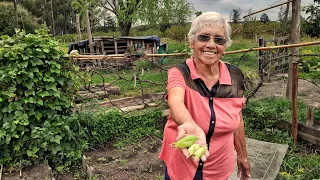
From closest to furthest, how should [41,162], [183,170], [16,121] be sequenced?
[183,170] < [16,121] < [41,162]

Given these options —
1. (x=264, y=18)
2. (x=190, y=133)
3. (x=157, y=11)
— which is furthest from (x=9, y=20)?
(x=190, y=133)

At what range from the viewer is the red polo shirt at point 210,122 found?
5.44ft

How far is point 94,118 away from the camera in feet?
15.6

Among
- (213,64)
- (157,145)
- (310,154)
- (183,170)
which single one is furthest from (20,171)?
(310,154)

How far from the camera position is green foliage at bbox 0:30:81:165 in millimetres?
3850

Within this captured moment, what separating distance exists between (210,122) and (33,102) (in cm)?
302

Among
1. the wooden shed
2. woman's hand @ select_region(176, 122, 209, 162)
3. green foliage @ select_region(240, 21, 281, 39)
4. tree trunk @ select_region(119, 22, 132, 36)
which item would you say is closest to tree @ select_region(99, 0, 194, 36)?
tree trunk @ select_region(119, 22, 132, 36)

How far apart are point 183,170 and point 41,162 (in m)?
3.01

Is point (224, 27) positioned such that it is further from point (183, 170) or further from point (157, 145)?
point (157, 145)

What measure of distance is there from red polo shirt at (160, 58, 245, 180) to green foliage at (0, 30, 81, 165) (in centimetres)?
266

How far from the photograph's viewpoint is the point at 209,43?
1.72 metres

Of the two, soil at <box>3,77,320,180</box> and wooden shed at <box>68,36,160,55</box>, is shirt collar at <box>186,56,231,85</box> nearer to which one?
Result: soil at <box>3,77,320,180</box>

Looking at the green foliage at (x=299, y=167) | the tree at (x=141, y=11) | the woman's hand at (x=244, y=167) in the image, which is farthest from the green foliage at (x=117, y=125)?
the tree at (x=141, y=11)

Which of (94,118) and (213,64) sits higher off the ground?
(213,64)
